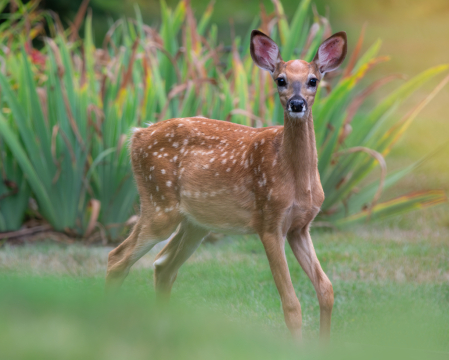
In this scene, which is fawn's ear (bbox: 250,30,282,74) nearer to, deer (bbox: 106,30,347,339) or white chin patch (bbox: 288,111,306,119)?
deer (bbox: 106,30,347,339)

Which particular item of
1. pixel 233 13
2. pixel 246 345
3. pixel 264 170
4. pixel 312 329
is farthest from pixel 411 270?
pixel 233 13

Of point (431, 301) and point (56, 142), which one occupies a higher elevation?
point (431, 301)

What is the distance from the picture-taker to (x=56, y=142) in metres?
6.13

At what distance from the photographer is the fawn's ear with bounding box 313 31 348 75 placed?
3.71 m

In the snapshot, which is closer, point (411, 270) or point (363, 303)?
point (363, 303)

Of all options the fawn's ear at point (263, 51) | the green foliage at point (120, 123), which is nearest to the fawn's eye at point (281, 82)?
the fawn's ear at point (263, 51)

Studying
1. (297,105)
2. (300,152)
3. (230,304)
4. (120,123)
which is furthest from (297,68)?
(120,123)

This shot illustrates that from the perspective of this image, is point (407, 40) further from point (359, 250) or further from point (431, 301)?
point (431, 301)

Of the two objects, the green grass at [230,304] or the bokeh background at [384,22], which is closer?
the green grass at [230,304]

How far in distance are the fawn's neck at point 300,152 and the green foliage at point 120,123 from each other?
213 centimetres

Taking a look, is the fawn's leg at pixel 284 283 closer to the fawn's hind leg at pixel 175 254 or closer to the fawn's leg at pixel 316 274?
the fawn's leg at pixel 316 274

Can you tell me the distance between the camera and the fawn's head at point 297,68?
338 cm

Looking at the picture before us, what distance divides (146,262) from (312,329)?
6.70ft

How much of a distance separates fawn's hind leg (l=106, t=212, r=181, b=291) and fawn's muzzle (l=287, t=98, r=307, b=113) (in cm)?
118
